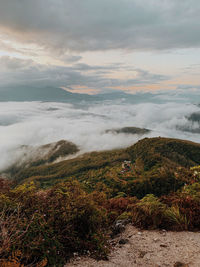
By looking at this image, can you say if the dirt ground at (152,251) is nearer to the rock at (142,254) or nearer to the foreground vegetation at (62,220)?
the rock at (142,254)

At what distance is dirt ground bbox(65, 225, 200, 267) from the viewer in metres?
4.18

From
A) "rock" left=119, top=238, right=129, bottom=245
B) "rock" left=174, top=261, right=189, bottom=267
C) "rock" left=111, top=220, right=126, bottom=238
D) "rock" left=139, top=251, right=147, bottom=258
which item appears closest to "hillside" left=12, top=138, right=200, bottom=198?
"rock" left=111, top=220, right=126, bottom=238

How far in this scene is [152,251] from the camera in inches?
183

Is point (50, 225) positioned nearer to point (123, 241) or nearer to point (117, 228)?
point (123, 241)

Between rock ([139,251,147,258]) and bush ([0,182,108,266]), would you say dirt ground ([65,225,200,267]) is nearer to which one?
rock ([139,251,147,258])

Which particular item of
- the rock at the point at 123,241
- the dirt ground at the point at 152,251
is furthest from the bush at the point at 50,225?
the rock at the point at 123,241

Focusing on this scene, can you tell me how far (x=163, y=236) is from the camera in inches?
210

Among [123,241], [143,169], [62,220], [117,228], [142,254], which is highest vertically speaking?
[62,220]

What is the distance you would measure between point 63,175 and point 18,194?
167 metres

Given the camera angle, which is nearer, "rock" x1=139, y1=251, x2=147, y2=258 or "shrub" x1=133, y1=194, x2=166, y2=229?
"rock" x1=139, y1=251, x2=147, y2=258

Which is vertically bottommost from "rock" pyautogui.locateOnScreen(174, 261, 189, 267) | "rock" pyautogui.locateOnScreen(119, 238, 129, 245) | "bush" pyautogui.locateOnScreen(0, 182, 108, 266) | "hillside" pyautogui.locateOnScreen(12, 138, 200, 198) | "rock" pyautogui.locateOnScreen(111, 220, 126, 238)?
"hillside" pyautogui.locateOnScreen(12, 138, 200, 198)

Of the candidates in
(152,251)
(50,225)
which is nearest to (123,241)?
(152,251)

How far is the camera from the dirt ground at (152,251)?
4.18 metres

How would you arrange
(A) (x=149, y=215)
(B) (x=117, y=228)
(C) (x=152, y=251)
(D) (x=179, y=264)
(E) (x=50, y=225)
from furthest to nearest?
(A) (x=149, y=215), (B) (x=117, y=228), (C) (x=152, y=251), (E) (x=50, y=225), (D) (x=179, y=264)
